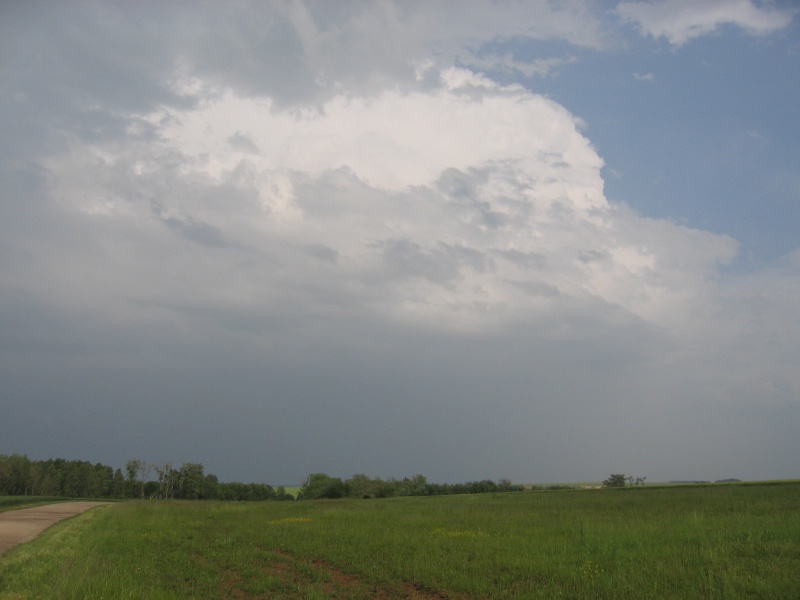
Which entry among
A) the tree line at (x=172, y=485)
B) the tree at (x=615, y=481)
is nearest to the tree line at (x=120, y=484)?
the tree line at (x=172, y=485)

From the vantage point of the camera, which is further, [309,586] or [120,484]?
[120,484]

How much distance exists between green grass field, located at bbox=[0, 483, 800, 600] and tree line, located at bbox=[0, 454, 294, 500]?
89.2 m

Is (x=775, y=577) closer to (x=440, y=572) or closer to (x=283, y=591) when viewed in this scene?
(x=440, y=572)

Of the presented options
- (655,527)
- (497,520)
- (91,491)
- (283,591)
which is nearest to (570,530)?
(655,527)

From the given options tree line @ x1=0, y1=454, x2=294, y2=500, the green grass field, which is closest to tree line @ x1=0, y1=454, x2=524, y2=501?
tree line @ x1=0, y1=454, x2=294, y2=500

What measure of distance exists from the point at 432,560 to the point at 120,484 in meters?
121

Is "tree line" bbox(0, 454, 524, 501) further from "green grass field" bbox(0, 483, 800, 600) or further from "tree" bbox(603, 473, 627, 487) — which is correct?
"green grass field" bbox(0, 483, 800, 600)

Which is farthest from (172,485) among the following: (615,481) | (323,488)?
(615,481)

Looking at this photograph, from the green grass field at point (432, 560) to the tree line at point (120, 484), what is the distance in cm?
8922

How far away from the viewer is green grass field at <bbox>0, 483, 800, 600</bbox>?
42.4 feet

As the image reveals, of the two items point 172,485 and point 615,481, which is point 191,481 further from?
point 615,481

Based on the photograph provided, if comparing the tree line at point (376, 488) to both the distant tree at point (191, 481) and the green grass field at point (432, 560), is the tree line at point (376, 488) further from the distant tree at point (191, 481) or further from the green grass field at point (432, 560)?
the green grass field at point (432, 560)

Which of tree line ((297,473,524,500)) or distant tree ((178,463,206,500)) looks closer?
tree line ((297,473,524,500))

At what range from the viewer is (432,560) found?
1678 cm
